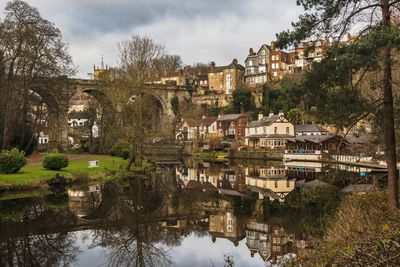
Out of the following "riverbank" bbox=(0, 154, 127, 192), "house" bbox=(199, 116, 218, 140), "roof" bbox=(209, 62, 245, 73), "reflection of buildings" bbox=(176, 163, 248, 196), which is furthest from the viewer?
"roof" bbox=(209, 62, 245, 73)

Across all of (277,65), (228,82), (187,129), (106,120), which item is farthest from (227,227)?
(228,82)

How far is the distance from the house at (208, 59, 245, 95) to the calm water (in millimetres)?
70199

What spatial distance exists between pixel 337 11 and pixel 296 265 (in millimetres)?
6590

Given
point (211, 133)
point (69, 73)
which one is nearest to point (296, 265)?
point (69, 73)

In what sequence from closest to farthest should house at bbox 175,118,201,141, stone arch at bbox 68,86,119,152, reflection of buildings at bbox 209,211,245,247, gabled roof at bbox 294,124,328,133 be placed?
1. reflection of buildings at bbox 209,211,245,247
2. stone arch at bbox 68,86,119,152
3. gabled roof at bbox 294,124,328,133
4. house at bbox 175,118,201,141

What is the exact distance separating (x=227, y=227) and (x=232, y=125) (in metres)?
61.3

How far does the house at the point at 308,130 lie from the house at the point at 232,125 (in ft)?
35.9

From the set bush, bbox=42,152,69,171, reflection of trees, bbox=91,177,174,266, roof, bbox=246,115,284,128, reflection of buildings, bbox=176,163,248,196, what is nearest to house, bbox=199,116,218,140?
roof, bbox=246,115,284,128

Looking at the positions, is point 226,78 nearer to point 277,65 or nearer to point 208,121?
point 277,65

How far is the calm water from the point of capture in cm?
1377

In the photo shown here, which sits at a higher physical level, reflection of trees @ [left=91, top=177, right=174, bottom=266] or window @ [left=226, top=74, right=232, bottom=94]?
window @ [left=226, top=74, right=232, bottom=94]

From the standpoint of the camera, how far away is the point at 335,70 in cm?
1088

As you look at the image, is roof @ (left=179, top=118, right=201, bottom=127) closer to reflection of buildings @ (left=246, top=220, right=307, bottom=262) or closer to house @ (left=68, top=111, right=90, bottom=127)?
house @ (left=68, top=111, right=90, bottom=127)

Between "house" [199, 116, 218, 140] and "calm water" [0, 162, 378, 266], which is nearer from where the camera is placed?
"calm water" [0, 162, 378, 266]
